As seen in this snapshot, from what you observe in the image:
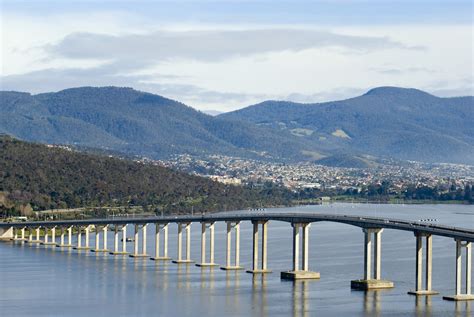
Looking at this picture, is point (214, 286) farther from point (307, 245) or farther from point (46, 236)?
point (46, 236)

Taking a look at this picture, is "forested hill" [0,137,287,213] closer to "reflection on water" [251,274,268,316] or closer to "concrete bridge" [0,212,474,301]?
"concrete bridge" [0,212,474,301]

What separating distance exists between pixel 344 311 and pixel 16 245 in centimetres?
6718

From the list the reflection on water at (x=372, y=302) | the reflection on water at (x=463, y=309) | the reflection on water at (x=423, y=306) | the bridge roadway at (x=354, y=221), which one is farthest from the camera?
the bridge roadway at (x=354, y=221)

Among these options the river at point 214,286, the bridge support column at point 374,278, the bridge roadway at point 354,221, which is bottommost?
the river at point 214,286

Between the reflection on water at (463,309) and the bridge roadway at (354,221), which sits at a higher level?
the bridge roadway at (354,221)

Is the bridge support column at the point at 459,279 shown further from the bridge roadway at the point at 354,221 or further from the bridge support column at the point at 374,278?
the bridge support column at the point at 374,278

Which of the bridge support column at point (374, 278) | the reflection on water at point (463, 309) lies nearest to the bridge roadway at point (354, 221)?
the bridge support column at point (374, 278)

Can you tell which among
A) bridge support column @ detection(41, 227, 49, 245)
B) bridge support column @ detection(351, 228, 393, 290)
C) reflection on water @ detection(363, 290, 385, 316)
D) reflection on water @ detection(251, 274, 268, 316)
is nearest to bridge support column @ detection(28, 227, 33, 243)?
bridge support column @ detection(41, 227, 49, 245)

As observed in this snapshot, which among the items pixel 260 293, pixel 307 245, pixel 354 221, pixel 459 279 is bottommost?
pixel 260 293

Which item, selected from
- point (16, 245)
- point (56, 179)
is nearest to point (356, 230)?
point (16, 245)

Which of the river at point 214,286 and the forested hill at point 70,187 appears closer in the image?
the river at point 214,286

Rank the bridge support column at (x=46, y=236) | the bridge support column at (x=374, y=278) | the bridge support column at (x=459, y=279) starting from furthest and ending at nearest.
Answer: the bridge support column at (x=46, y=236), the bridge support column at (x=374, y=278), the bridge support column at (x=459, y=279)

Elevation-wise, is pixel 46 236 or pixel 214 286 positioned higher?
pixel 46 236

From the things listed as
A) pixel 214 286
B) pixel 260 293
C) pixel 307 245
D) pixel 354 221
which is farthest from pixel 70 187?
pixel 260 293
